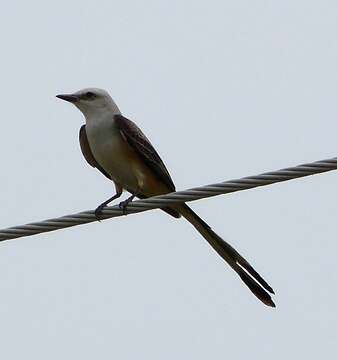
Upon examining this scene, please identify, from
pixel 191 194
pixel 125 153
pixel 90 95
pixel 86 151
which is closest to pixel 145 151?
pixel 125 153

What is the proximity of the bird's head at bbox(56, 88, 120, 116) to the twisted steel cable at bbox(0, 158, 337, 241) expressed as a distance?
1.76m

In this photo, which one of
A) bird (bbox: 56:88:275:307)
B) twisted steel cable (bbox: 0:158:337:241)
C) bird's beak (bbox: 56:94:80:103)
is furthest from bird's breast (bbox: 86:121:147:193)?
twisted steel cable (bbox: 0:158:337:241)

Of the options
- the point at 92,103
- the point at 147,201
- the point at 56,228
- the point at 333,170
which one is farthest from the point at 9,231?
the point at 92,103

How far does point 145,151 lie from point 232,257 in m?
1.02

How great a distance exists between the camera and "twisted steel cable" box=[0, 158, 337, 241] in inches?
218

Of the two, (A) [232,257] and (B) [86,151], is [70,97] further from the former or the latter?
(A) [232,257]

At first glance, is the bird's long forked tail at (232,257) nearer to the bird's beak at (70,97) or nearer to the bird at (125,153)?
the bird at (125,153)

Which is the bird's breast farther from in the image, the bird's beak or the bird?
the bird's beak

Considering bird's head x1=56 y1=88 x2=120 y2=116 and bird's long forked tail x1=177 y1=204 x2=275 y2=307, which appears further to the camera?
bird's head x1=56 y1=88 x2=120 y2=116

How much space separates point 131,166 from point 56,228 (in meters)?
1.98

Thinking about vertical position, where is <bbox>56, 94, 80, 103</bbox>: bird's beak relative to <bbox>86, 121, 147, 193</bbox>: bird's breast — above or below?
above

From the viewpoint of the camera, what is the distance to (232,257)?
24.3ft

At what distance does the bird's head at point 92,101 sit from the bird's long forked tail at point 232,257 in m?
0.98

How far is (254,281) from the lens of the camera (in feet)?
23.6
